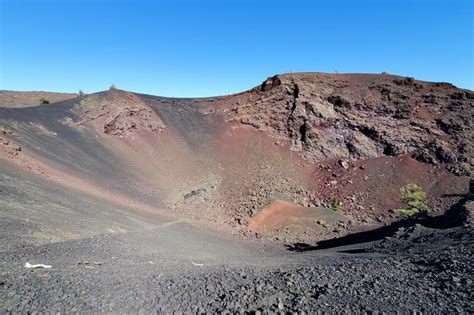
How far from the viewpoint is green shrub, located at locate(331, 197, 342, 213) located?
2507 cm

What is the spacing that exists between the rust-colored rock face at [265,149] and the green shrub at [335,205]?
0.44 m

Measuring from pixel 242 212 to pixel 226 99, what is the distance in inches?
718

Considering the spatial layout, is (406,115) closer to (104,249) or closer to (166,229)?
(166,229)

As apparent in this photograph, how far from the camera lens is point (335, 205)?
25.6 metres

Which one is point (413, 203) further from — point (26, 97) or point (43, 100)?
point (26, 97)

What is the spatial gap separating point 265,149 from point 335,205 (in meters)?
10.2

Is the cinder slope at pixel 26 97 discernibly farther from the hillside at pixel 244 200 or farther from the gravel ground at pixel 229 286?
the gravel ground at pixel 229 286

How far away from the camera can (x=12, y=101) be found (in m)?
45.5

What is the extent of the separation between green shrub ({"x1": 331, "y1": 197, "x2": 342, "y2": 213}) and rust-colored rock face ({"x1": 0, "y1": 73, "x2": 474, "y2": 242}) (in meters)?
0.44

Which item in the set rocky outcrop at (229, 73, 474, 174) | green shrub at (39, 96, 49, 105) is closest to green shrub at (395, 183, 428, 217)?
rocky outcrop at (229, 73, 474, 174)

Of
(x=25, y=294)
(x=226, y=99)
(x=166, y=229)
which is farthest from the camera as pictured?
(x=226, y=99)

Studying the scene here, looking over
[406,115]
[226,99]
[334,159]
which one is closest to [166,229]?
[334,159]

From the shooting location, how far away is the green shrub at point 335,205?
25.1 metres

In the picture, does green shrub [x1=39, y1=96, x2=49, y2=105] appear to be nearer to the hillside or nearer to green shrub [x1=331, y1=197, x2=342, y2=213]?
the hillside
